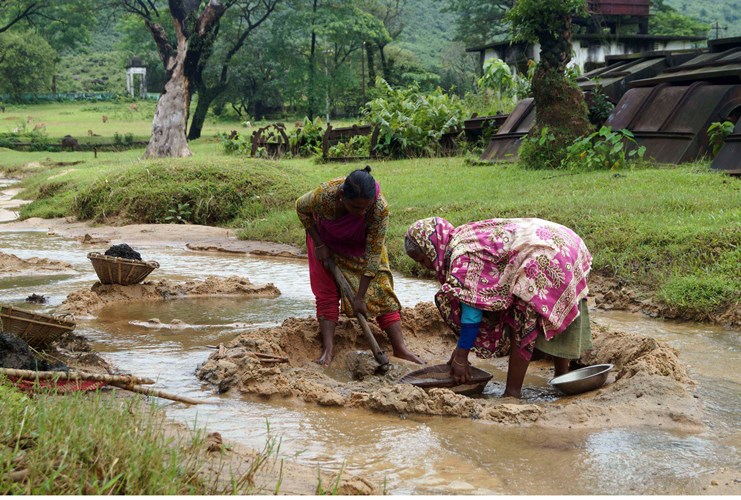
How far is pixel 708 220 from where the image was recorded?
8.38m

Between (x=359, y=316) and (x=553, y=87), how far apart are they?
30.6 ft

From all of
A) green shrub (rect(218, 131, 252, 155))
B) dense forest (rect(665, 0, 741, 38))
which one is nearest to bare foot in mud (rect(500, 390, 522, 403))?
green shrub (rect(218, 131, 252, 155))

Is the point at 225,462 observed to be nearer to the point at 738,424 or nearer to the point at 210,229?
the point at 738,424

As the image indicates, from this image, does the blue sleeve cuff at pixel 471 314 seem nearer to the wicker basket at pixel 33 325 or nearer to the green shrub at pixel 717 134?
the wicker basket at pixel 33 325

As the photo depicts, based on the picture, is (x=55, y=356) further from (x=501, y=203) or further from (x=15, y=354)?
(x=501, y=203)

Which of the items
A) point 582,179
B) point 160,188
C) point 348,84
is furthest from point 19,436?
point 348,84

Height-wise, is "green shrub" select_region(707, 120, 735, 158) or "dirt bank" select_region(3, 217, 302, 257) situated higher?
"green shrub" select_region(707, 120, 735, 158)

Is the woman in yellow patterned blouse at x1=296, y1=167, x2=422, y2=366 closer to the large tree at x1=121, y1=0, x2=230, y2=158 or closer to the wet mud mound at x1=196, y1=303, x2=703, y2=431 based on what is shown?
the wet mud mound at x1=196, y1=303, x2=703, y2=431

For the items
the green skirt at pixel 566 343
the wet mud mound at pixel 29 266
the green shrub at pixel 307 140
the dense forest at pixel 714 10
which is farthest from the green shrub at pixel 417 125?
the dense forest at pixel 714 10

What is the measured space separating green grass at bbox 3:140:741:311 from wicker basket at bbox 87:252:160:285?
2833 millimetres

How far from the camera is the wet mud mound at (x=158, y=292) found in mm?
7673

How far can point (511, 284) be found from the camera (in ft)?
15.7

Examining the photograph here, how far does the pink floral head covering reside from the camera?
503 centimetres

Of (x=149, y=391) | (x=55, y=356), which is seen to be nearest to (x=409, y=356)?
(x=149, y=391)
